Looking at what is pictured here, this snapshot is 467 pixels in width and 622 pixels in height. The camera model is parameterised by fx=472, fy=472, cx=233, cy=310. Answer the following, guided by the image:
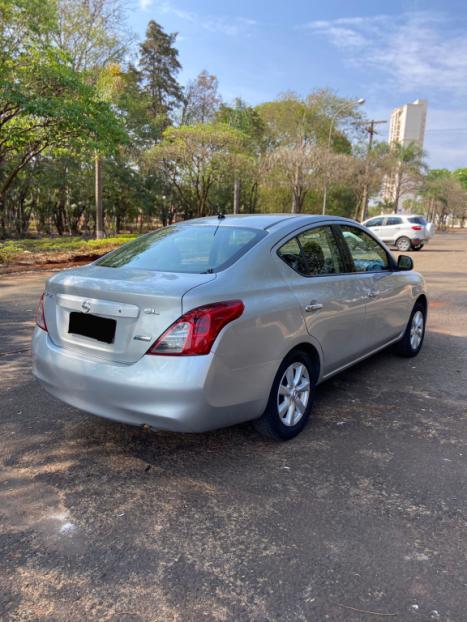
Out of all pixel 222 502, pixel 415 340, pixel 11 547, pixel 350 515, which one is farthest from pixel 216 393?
pixel 415 340

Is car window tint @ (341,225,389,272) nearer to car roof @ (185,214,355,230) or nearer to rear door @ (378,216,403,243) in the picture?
car roof @ (185,214,355,230)

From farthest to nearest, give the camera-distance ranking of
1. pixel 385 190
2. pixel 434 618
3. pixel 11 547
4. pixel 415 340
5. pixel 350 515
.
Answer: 1. pixel 385 190
2. pixel 415 340
3. pixel 350 515
4. pixel 11 547
5. pixel 434 618

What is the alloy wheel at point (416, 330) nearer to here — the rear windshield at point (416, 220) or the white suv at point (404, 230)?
the white suv at point (404, 230)

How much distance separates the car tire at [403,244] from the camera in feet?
71.3

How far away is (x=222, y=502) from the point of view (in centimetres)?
267

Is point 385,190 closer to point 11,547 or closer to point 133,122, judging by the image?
point 133,122

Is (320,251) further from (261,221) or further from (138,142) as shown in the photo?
(138,142)

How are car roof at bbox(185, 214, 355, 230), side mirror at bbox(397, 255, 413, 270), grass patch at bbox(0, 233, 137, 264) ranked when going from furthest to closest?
grass patch at bbox(0, 233, 137, 264)
side mirror at bbox(397, 255, 413, 270)
car roof at bbox(185, 214, 355, 230)

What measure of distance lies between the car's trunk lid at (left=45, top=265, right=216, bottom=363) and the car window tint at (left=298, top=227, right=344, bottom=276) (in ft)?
3.41

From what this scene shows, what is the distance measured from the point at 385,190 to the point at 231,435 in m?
51.9

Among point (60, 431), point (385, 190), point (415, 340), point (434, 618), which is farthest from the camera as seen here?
point (385, 190)

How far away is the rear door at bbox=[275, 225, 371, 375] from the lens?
3443 mm

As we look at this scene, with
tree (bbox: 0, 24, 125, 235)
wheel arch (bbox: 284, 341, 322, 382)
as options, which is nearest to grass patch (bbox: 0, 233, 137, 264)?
tree (bbox: 0, 24, 125, 235)

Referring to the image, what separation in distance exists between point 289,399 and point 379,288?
172cm
